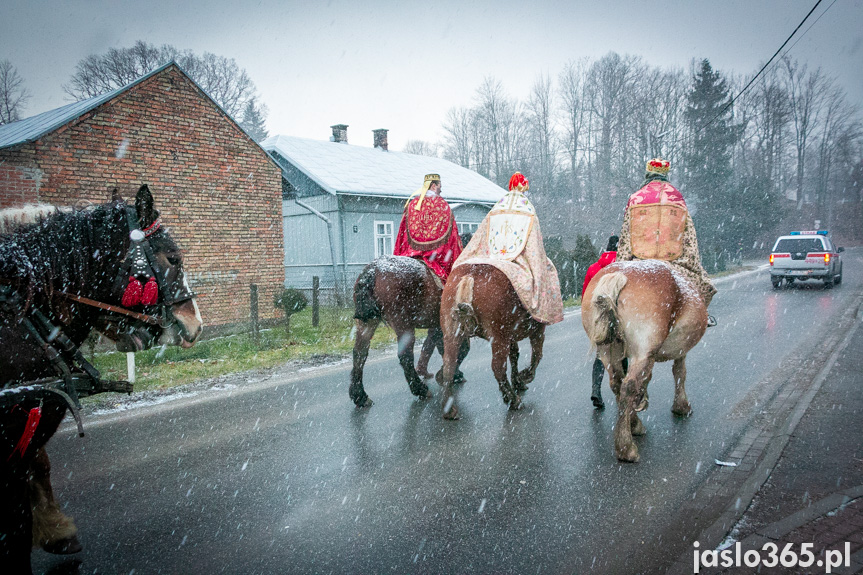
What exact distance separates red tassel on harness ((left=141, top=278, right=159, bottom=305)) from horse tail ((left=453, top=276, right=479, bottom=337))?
292 centimetres

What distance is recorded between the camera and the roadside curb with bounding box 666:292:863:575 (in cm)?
294

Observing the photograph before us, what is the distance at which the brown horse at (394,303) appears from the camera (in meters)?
5.59

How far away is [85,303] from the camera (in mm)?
2525

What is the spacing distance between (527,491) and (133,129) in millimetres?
10407

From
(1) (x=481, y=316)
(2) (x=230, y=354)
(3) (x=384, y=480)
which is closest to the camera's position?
(3) (x=384, y=480)

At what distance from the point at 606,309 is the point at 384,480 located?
7.14ft

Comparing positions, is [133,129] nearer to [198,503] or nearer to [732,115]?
[198,503]

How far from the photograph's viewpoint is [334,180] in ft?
61.7

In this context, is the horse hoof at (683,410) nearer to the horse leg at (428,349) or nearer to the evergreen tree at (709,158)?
the horse leg at (428,349)

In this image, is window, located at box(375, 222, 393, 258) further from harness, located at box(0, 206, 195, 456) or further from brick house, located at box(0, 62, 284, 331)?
harness, located at box(0, 206, 195, 456)

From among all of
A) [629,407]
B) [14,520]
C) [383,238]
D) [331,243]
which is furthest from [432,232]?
[383,238]

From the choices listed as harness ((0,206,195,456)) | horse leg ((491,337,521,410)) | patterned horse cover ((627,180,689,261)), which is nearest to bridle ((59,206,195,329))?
harness ((0,206,195,456))

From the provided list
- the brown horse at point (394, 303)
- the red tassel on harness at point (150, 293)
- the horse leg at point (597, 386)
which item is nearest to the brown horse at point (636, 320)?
the horse leg at point (597, 386)

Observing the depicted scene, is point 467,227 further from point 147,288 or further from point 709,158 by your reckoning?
point 147,288
